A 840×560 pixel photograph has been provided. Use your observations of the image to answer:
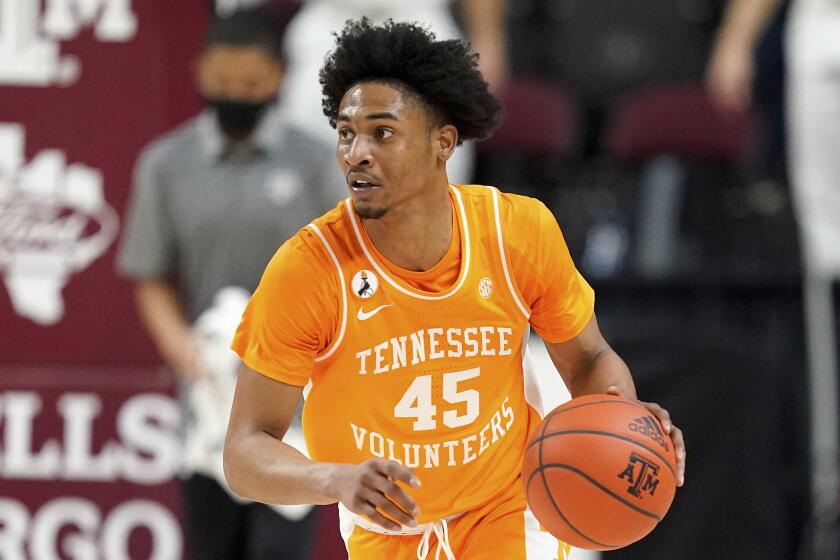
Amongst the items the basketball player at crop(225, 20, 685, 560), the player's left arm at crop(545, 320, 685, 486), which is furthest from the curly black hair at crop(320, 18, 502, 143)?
the player's left arm at crop(545, 320, 685, 486)

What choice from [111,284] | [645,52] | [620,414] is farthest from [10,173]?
[645,52]

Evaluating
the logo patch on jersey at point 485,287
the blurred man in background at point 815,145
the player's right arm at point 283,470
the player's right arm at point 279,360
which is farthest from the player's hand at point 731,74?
the player's right arm at point 283,470

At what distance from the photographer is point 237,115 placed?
5500 millimetres

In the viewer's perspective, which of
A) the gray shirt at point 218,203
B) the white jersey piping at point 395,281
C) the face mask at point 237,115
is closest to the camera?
the white jersey piping at point 395,281

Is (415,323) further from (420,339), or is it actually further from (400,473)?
(400,473)

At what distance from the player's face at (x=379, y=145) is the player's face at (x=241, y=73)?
1928 millimetres

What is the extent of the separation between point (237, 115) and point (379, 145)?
2183 millimetres

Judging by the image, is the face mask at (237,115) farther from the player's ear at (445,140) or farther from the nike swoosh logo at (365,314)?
the nike swoosh logo at (365,314)

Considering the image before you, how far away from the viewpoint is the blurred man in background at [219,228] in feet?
17.1

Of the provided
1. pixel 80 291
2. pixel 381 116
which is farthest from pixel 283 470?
pixel 80 291

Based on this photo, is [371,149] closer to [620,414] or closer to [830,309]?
[620,414]

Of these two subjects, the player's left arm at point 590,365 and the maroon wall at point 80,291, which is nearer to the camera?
the player's left arm at point 590,365

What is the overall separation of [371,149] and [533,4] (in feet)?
19.4

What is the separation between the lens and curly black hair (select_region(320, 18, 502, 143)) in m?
3.50
